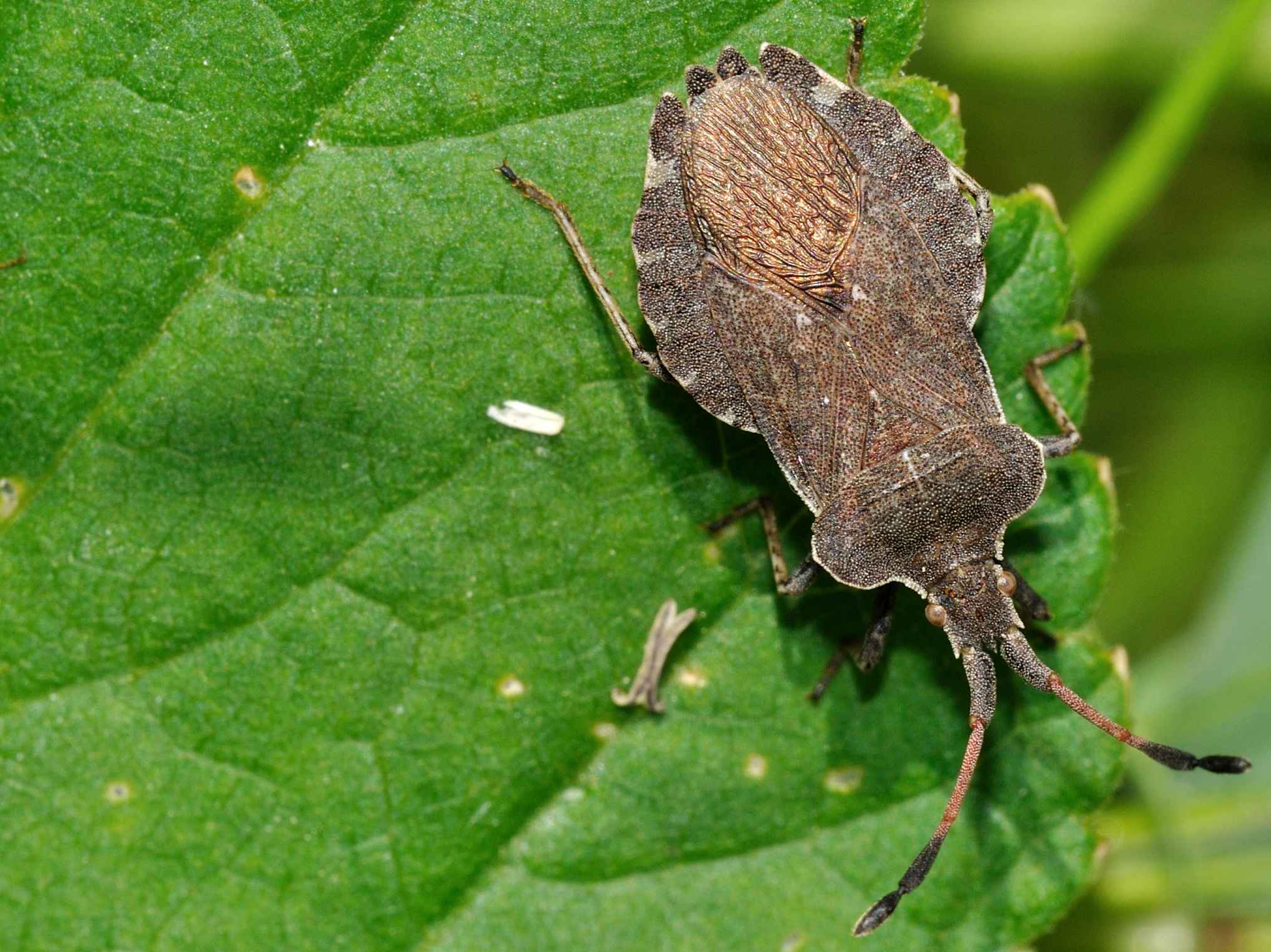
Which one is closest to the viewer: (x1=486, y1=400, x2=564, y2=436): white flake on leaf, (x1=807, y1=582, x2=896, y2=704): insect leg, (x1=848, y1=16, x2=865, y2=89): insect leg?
(x1=848, y1=16, x2=865, y2=89): insect leg

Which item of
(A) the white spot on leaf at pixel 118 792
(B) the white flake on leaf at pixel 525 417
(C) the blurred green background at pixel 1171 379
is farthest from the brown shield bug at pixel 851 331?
(A) the white spot on leaf at pixel 118 792

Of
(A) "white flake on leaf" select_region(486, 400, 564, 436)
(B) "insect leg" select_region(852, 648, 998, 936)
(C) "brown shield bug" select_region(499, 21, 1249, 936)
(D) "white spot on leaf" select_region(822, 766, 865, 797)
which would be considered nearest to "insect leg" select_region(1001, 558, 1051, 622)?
(C) "brown shield bug" select_region(499, 21, 1249, 936)

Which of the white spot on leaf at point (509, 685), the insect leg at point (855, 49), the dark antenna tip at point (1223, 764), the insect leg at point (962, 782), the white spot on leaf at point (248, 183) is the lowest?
the white spot on leaf at point (509, 685)

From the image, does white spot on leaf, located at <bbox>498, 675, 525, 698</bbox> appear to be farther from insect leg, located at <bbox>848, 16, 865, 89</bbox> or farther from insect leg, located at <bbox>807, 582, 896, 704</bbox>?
insect leg, located at <bbox>848, 16, 865, 89</bbox>

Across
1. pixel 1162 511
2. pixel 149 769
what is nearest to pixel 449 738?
pixel 149 769

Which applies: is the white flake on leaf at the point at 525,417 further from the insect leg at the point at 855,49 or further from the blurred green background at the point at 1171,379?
the blurred green background at the point at 1171,379

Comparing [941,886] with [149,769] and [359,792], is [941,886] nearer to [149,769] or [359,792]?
[359,792]

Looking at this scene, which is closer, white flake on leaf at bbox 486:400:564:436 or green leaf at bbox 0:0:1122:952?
green leaf at bbox 0:0:1122:952

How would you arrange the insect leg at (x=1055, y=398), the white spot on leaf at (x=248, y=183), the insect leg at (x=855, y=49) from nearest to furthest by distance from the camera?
the white spot on leaf at (x=248, y=183), the insect leg at (x=855, y=49), the insect leg at (x=1055, y=398)
